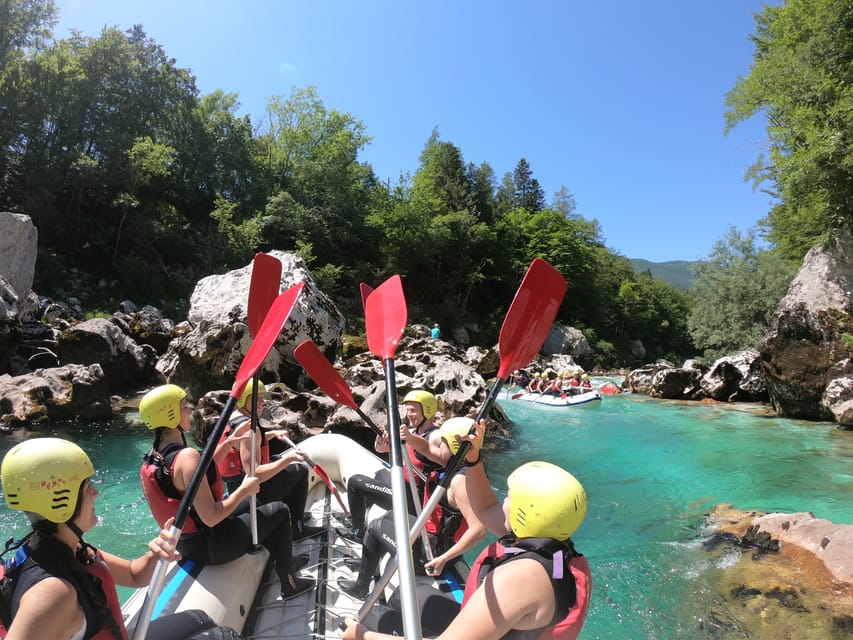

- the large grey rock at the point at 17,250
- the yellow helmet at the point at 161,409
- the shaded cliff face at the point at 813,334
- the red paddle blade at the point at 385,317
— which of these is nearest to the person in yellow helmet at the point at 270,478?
the yellow helmet at the point at 161,409

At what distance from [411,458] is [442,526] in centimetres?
56

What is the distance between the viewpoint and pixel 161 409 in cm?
236

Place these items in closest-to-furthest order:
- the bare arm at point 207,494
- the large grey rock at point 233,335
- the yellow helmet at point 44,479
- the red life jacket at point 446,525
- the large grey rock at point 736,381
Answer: the yellow helmet at point 44,479, the bare arm at point 207,494, the red life jacket at point 446,525, the large grey rock at point 233,335, the large grey rock at point 736,381

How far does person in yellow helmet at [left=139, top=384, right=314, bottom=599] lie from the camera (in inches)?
85.8

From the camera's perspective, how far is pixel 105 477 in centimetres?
670

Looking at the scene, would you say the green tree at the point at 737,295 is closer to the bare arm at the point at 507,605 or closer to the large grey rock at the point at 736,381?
the large grey rock at the point at 736,381

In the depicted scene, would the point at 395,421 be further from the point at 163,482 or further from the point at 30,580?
the point at 163,482

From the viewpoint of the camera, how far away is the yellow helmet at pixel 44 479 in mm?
1387

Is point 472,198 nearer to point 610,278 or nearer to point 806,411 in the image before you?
point 610,278

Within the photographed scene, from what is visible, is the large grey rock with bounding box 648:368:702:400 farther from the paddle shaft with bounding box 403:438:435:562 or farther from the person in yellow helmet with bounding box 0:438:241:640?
the person in yellow helmet with bounding box 0:438:241:640

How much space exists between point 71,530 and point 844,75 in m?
16.6

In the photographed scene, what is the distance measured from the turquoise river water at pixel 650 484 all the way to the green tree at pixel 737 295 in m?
9.32

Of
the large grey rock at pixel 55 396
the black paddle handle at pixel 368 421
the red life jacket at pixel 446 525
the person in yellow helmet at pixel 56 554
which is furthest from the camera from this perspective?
the large grey rock at pixel 55 396

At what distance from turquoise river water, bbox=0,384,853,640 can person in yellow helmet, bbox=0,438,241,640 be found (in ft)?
11.8
